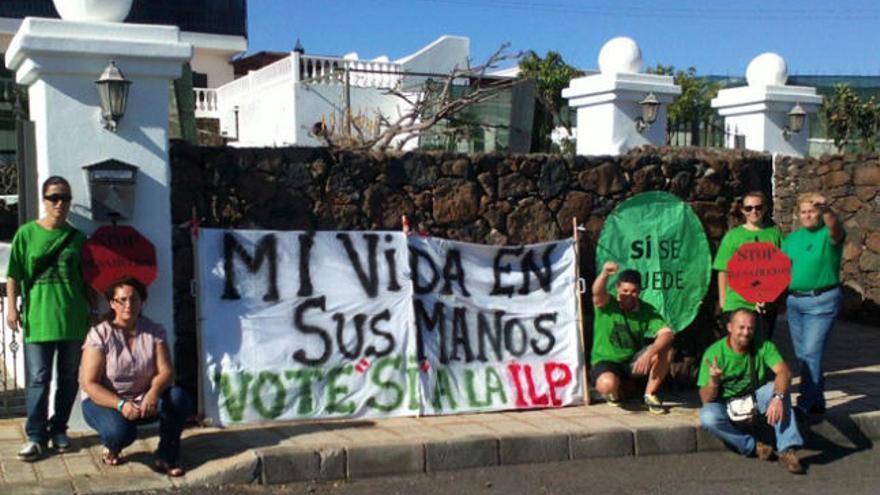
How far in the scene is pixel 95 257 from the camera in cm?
633

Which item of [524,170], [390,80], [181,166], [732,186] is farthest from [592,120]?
[390,80]

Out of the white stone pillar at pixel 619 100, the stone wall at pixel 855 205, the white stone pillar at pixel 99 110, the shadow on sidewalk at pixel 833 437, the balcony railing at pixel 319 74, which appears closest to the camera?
the white stone pillar at pixel 99 110

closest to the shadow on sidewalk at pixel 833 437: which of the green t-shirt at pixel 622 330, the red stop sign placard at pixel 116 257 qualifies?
the green t-shirt at pixel 622 330

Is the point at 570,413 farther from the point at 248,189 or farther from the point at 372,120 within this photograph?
the point at 372,120

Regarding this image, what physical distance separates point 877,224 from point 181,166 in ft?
29.7

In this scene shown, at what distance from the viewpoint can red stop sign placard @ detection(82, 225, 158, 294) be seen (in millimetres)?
6309

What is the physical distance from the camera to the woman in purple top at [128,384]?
5.77 m

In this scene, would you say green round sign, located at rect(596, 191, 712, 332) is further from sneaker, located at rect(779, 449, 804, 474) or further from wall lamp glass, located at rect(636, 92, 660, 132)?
wall lamp glass, located at rect(636, 92, 660, 132)

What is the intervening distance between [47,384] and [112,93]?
73.4 inches

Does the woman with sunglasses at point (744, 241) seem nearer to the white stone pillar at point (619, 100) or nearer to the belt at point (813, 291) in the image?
the belt at point (813, 291)

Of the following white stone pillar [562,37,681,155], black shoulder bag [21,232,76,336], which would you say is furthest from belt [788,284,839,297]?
black shoulder bag [21,232,76,336]

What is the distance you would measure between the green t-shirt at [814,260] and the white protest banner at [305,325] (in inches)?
116

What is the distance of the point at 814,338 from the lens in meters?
7.57

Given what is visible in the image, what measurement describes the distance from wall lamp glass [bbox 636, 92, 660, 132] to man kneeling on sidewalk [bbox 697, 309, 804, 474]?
431 centimetres
